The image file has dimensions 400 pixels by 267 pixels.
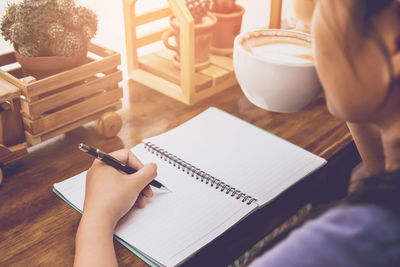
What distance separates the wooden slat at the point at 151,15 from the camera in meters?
1.27

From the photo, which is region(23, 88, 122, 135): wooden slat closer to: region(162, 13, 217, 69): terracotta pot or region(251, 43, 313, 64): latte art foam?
region(162, 13, 217, 69): terracotta pot

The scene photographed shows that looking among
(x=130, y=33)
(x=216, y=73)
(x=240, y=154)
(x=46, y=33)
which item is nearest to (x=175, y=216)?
(x=240, y=154)

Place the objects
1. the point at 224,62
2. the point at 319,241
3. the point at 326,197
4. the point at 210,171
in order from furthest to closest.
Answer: the point at 224,62, the point at 326,197, the point at 210,171, the point at 319,241

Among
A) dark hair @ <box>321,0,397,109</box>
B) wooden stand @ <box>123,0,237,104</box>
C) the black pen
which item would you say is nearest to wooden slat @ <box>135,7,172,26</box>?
wooden stand @ <box>123,0,237,104</box>

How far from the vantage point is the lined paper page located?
87 centimetres

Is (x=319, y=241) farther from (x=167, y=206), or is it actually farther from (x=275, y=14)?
(x=275, y=14)

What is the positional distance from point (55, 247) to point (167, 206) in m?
0.20

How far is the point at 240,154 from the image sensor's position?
3.10ft

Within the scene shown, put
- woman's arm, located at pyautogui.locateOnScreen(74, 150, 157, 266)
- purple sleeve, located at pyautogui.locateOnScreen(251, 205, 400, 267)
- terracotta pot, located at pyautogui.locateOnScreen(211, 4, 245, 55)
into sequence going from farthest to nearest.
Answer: terracotta pot, located at pyautogui.locateOnScreen(211, 4, 245, 55), woman's arm, located at pyautogui.locateOnScreen(74, 150, 157, 266), purple sleeve, located at pyautogui.locateOnScreen(251, 205, 400, 267)

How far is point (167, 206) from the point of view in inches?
31.4

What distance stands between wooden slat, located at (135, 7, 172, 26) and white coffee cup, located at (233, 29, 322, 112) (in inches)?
20.2

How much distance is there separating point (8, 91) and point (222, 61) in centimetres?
63

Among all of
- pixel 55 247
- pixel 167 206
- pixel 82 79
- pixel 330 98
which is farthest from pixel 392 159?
pixel 82 79

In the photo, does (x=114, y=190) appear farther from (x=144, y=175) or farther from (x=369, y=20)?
(x=369, y=20)
